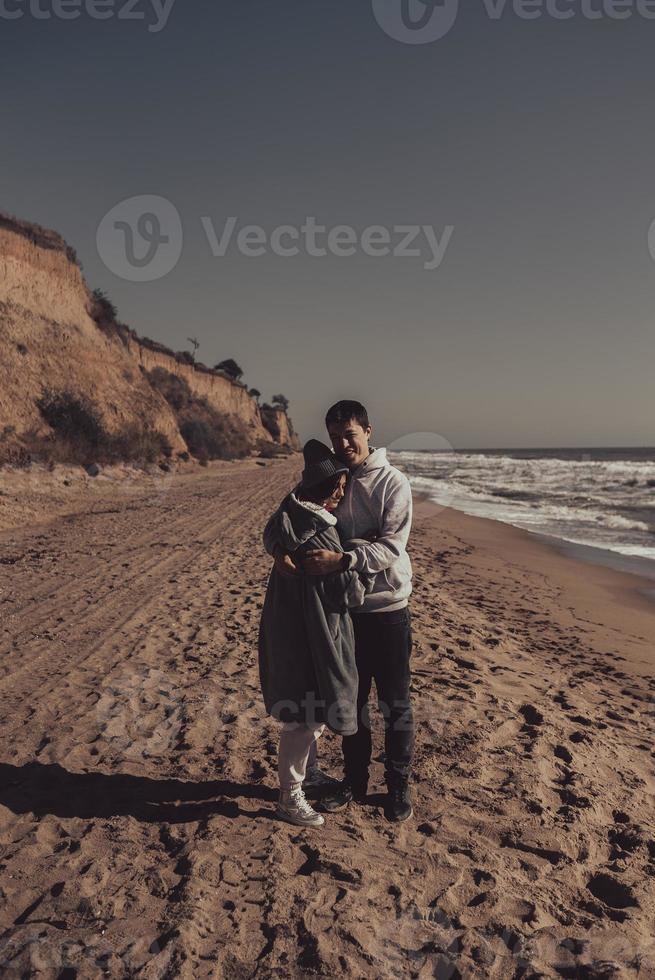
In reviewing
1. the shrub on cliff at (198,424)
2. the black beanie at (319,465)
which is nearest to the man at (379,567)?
the black beanie at (319,465)

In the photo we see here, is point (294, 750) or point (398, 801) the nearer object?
point (294, 750)

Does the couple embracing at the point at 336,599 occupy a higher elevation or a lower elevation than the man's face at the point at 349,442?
lower

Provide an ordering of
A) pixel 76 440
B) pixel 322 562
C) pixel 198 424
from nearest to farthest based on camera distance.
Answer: pixel 322 562 → pixel 76 440 → pixel 198 424

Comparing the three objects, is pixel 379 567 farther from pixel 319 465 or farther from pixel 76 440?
pixel 76 440

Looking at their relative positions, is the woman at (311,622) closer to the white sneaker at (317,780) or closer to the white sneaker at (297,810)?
the white sneaker at (297,810)

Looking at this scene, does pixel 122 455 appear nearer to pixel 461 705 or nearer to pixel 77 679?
pixel 77 679

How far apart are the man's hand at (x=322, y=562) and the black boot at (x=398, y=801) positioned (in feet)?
4.17

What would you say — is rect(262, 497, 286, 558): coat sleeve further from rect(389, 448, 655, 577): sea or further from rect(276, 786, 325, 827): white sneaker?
rect(389, 448, 655, 577): sea

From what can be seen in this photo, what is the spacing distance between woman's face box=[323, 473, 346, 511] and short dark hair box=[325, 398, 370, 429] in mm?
265

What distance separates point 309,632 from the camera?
2562 millimetres

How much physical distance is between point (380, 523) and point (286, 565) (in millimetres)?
474

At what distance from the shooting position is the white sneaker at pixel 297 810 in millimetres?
2883

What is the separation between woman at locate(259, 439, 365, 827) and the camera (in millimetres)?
2529

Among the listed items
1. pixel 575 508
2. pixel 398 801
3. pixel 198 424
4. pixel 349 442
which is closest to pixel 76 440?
pixel 198 424
